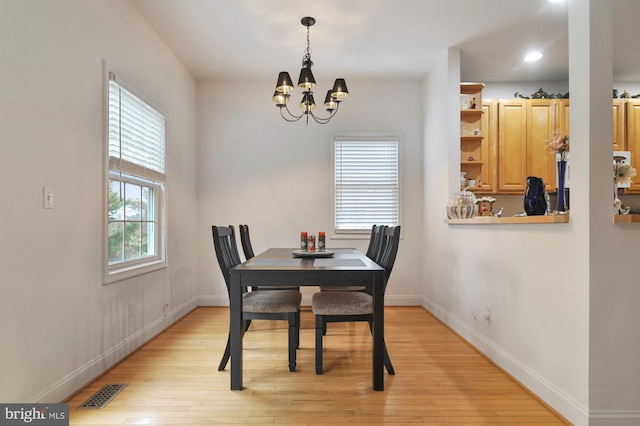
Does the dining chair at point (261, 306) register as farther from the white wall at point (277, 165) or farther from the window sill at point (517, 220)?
the white wall at point (277, 165)

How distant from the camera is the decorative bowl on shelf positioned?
3.70 metres

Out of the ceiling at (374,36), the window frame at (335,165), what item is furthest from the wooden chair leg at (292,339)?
the ceiling at (374,36)

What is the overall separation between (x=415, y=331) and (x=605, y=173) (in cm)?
232

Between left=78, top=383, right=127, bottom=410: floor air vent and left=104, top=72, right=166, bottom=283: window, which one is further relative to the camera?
left=104, top=72, right=166, bottom=283: window

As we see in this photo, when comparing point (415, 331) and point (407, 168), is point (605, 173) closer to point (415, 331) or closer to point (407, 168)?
point (415, 331)

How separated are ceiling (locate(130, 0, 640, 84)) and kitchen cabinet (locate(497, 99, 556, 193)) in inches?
16.7

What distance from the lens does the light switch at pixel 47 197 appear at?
6.95 ft

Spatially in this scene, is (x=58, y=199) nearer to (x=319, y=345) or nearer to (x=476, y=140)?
(x=319, y=345)

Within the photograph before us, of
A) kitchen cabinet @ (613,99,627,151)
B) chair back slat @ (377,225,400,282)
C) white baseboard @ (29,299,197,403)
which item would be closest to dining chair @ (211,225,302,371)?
chair back slat @ (377,225,400,282)

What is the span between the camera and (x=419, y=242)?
16.4ft

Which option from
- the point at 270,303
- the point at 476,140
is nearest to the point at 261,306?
the point at 270,303

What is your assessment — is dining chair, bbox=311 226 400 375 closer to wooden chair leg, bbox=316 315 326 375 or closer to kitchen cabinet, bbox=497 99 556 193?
wooden chair leg, bbox=316 315 326 375

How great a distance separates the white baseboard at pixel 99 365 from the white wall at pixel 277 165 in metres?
1.41

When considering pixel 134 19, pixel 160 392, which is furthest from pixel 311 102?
pixel 160 392
